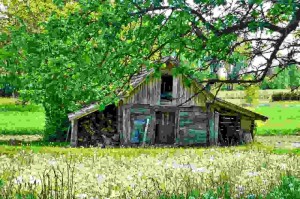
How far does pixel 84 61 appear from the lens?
8867mm

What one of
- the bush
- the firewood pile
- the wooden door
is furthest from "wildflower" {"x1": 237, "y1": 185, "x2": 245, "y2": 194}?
the bush

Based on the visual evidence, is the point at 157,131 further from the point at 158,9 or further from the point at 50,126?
the point at 158,9

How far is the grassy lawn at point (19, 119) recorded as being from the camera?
1818 inches

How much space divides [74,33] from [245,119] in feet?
95.3

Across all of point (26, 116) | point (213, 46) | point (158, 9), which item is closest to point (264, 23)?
point (213, 46)

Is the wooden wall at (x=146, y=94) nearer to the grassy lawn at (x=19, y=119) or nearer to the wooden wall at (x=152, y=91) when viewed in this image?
the wooden wall at (x=152, y=91)

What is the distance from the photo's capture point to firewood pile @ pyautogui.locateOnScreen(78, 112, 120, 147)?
34062mm

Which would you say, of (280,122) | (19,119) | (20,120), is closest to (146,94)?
(20,120)

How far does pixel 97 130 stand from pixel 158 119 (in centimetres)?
389

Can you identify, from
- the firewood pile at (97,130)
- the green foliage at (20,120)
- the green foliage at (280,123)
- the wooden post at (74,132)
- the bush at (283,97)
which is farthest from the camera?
the bush at (283,97)

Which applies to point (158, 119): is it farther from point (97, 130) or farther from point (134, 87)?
point (97, 130)

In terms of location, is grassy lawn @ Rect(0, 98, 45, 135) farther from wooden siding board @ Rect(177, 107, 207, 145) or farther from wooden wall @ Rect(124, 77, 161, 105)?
wooden siding board @ Rect(177, 107, 207, 145)

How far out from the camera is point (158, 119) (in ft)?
116

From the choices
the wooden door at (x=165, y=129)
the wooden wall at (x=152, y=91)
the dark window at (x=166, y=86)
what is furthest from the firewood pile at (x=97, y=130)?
the dark window at (x=166, y=86)
